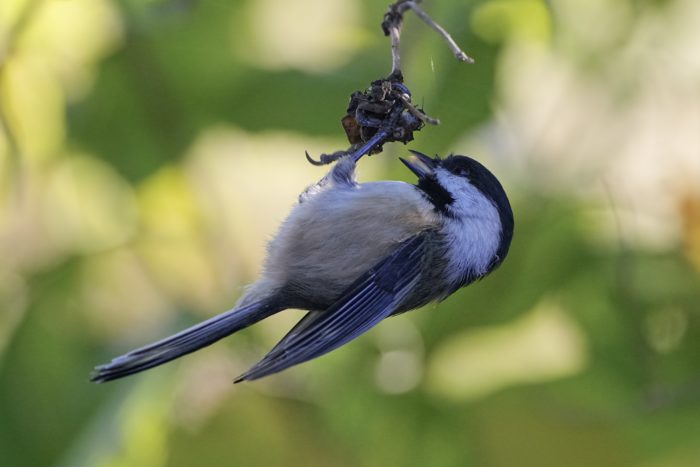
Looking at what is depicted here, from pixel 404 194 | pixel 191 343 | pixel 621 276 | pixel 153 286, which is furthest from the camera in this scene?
pixel 153 286

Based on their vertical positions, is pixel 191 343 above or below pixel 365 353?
above

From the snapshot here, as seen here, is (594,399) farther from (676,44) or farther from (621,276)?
(676,44)

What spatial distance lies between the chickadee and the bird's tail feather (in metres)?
0.01

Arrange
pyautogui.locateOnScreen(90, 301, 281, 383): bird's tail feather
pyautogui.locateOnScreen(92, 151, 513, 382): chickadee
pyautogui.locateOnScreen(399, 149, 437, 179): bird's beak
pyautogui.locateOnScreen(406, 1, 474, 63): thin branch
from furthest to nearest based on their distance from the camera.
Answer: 1. pyautogui.locateOnScreen(399, 149, 437, 179): bird's beak
2. pyautogui.locateOnScreen(92, 151, 513, 382): chickadee
3. pyautogui.locateOnScreen(90, 301, 281, 383): bird's tail feather
4. pyautogui.locateOnScreen(406, 1, 474, 63): thin branch

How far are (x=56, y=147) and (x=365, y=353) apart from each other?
30.6 inches

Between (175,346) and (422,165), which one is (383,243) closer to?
(422,165)

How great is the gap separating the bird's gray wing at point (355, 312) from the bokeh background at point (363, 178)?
0.43 metres

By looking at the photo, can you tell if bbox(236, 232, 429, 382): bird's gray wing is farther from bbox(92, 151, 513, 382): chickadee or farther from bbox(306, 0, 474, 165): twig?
bbox(306, 0, 474, 165): twig

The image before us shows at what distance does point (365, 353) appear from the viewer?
86.4 inches

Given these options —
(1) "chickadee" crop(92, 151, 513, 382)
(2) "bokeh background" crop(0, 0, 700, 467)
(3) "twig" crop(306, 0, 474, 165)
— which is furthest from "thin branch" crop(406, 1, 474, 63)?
(2) "bokeh background" crop(0, 0, 700, 467)

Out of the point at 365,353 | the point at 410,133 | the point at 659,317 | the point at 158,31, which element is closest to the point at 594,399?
the point at 659,317

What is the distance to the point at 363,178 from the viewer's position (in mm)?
2246

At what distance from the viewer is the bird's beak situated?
5.97 ft

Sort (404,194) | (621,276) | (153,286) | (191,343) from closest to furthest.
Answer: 1. (191,343)
2. (404,194)
3. (621,276)
4. (153,286)
